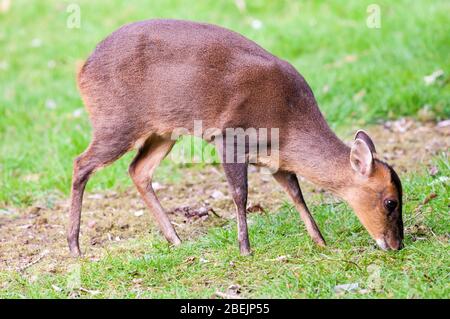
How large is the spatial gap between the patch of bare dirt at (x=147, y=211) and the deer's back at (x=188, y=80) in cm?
87

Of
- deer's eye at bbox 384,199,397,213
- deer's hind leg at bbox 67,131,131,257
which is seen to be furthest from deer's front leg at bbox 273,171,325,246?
deer's hind leg at bbox 67,131,131,257

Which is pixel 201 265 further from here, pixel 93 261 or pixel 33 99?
pixel 33 99

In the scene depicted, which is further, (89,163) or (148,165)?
(148,165)

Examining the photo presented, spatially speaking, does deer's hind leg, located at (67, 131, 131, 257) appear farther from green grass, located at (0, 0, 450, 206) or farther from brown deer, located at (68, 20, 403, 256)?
green grass, located at (0, 0, 450, 206)

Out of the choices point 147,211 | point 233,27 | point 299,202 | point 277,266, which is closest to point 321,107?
point 147,211

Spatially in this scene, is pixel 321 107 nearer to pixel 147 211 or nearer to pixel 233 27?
pixel 147 211

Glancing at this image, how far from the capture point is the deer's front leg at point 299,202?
Result: 522cm

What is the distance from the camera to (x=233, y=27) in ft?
32.9

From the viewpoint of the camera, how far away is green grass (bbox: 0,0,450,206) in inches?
290

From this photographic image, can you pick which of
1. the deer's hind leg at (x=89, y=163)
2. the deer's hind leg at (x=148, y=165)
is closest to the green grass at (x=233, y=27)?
the deer's hind leg at (x=148, y=165)

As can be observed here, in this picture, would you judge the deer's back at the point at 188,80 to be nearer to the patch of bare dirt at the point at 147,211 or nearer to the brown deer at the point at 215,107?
the brown deer at the point at 215,107

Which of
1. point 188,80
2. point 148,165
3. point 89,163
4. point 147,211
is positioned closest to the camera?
point 188,80

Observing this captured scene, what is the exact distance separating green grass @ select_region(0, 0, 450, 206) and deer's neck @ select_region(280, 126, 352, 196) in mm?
1874

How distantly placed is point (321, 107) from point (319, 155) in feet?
8.81
